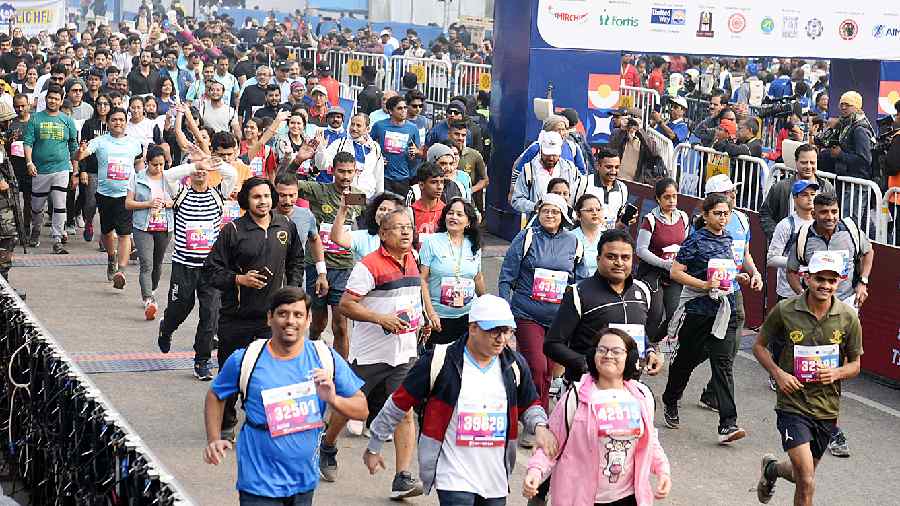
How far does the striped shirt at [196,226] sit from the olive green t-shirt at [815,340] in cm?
487

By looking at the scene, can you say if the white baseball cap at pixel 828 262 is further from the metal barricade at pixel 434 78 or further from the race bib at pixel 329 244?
the metal barricade at pixel 434 78

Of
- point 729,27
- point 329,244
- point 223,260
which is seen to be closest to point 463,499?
point 223,260

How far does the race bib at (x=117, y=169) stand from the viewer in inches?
625

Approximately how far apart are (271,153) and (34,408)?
Answer: 7.50m

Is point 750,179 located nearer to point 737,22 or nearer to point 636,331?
point 737,22

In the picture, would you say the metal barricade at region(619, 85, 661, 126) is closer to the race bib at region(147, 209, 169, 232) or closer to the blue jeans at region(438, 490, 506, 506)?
the race bib at region(147, 209, 169, 232)

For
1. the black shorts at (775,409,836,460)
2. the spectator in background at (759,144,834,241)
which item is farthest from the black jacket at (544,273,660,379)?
the spectator in background at (759,144,834,241)

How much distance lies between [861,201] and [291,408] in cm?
830

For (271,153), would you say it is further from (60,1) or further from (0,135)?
(60,1)

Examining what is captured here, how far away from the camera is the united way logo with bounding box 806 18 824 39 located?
65.4ft

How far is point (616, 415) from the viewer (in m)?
6.80

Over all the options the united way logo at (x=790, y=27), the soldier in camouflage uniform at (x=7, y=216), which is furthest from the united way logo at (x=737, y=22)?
the soldier in camouflage uniform at (x=7, y=216)

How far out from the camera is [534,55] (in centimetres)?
1866

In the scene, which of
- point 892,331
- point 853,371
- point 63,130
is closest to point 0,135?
point 63,130
